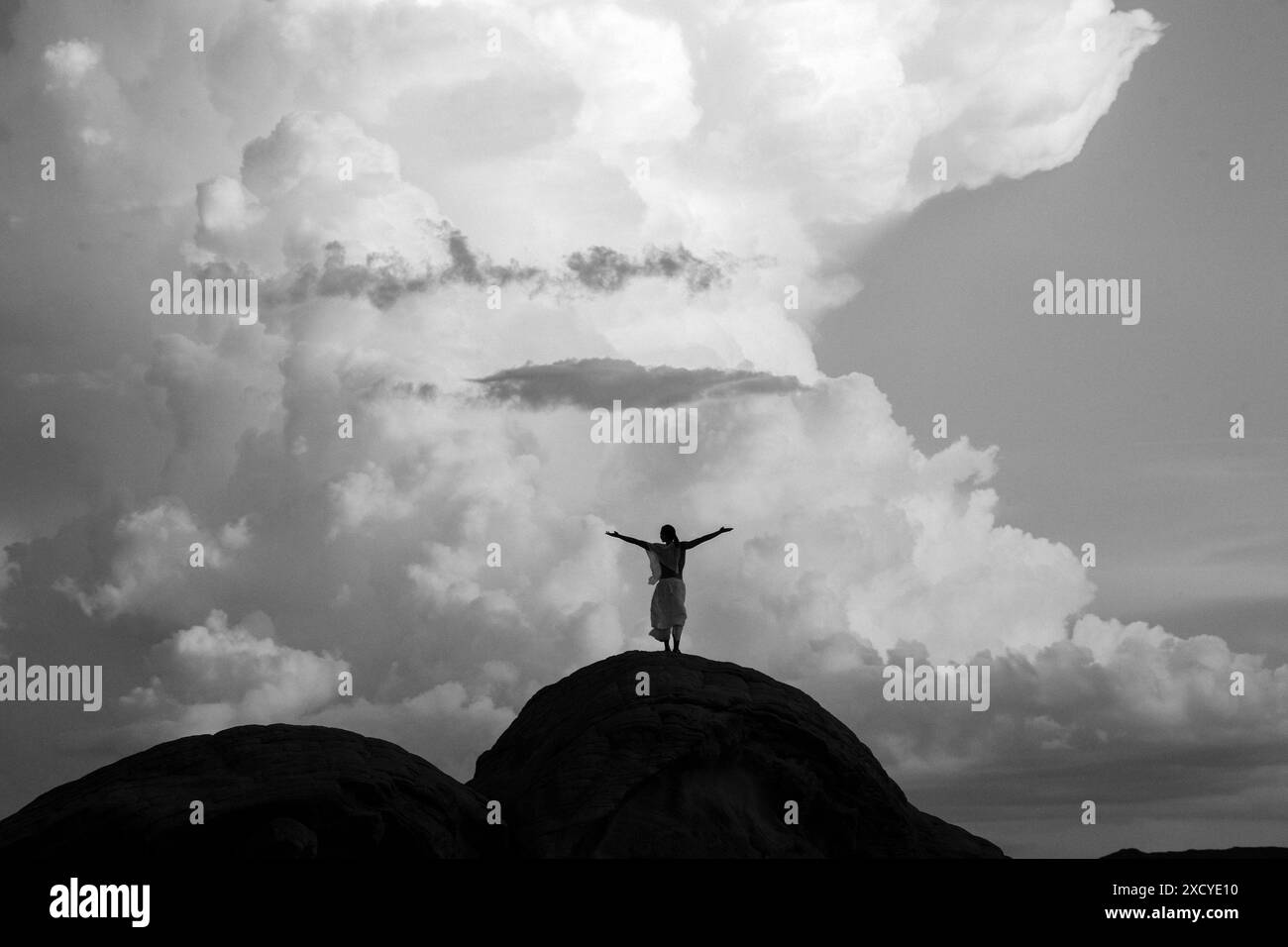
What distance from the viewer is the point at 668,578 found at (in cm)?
2673

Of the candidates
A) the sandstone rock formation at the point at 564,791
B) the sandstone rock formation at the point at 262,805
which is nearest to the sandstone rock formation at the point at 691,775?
the sandstone rock formation at the point at 564,791

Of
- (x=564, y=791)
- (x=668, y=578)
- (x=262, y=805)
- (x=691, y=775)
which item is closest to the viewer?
(x=262, y=805)

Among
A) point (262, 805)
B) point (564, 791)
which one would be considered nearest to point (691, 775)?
point (564, 791)

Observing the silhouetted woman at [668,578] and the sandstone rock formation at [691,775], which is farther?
the silhouetted woman at [668,578]

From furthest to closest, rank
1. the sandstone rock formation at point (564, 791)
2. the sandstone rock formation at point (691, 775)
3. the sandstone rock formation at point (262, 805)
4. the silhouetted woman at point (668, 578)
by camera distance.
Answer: the silhouetted woman at point (668, 578) < the sandstone rock formation at point (691, 775) < the sandstone rock formation at point (564, 791) < the sandstone rock formation at point (262, 805)

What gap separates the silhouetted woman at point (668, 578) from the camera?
2666 cm

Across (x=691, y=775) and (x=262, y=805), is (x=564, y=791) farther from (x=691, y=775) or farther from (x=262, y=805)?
(x=262, y=805)

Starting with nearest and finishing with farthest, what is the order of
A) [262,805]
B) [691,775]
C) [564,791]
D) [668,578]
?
[262,805] < [564,791] < [691,775] < [668,578]

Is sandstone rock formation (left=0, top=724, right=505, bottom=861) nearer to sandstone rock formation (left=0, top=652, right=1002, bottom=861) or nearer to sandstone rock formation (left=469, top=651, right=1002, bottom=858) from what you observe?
sandstone rock formation (left=0, top=652, right=1002, bottom=861)

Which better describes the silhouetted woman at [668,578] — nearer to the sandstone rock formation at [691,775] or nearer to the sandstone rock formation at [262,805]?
the sandstone rock formation at [691,775]

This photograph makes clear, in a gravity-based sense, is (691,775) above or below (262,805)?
above

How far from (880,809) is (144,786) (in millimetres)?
12589
